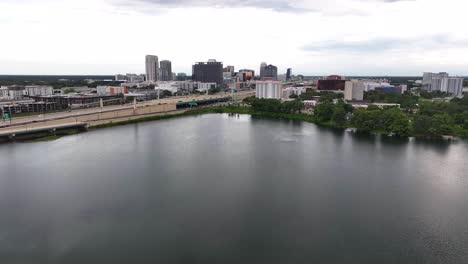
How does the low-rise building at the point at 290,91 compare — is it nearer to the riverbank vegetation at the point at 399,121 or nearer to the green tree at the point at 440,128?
the riverbank vegetation at the point at 399,121

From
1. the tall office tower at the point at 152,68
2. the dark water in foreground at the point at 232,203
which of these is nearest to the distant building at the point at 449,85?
the dark water in foreground at the point at 232,203

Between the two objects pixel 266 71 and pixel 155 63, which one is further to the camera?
pixel 266 71

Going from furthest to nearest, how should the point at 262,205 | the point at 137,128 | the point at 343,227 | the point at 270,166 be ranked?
the point at 137,128, the point at 270,166, the point at 262,205, the point at 343,227

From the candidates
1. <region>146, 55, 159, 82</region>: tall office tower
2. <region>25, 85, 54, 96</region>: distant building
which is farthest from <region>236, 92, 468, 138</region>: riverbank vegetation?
<region>146, 55, 159, 82</region>: tall office tower

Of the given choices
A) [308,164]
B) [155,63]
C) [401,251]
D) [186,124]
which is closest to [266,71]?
[155,63]

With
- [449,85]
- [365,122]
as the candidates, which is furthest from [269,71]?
[365,122]

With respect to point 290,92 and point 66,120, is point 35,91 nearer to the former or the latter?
point 66,120

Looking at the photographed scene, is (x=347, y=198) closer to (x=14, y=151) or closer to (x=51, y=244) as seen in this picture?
(x=51, y=244)
